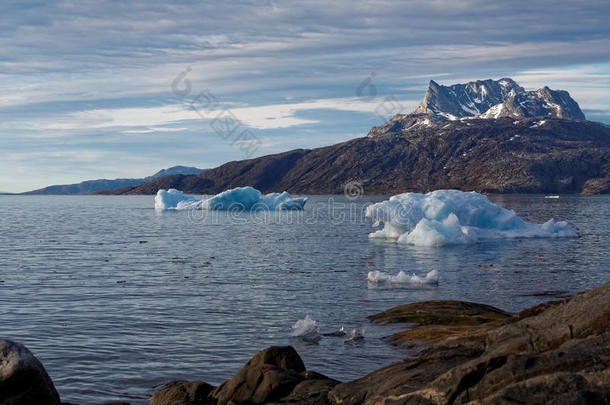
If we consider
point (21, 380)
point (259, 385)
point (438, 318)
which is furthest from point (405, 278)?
point (21, 380)

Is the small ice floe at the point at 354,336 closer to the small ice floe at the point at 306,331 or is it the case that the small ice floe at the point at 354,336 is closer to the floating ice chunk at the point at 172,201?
the small ice floe at the point at 306,331

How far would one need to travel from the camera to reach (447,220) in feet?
160

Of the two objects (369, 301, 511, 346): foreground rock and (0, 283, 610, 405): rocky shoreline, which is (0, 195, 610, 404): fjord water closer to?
(369, 301, 511, 346): foreground rock

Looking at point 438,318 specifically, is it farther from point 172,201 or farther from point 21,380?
point 172,201

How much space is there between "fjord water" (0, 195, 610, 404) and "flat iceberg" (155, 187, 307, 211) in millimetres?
52571

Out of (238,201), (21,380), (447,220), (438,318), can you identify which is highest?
(238,201)

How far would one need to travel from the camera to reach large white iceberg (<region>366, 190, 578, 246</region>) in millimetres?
48094

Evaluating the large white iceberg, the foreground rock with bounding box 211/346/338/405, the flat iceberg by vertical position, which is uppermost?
the flat iceberg

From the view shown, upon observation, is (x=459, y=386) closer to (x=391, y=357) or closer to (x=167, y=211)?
(x=391, y=357)

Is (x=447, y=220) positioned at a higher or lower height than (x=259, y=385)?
higher

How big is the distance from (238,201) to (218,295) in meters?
82.9

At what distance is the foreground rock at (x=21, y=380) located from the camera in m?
11.5

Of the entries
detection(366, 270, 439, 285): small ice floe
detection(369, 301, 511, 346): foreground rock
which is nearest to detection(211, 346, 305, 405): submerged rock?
detection(369, 301, 511, 346): foreground rock

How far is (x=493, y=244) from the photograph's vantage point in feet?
165
